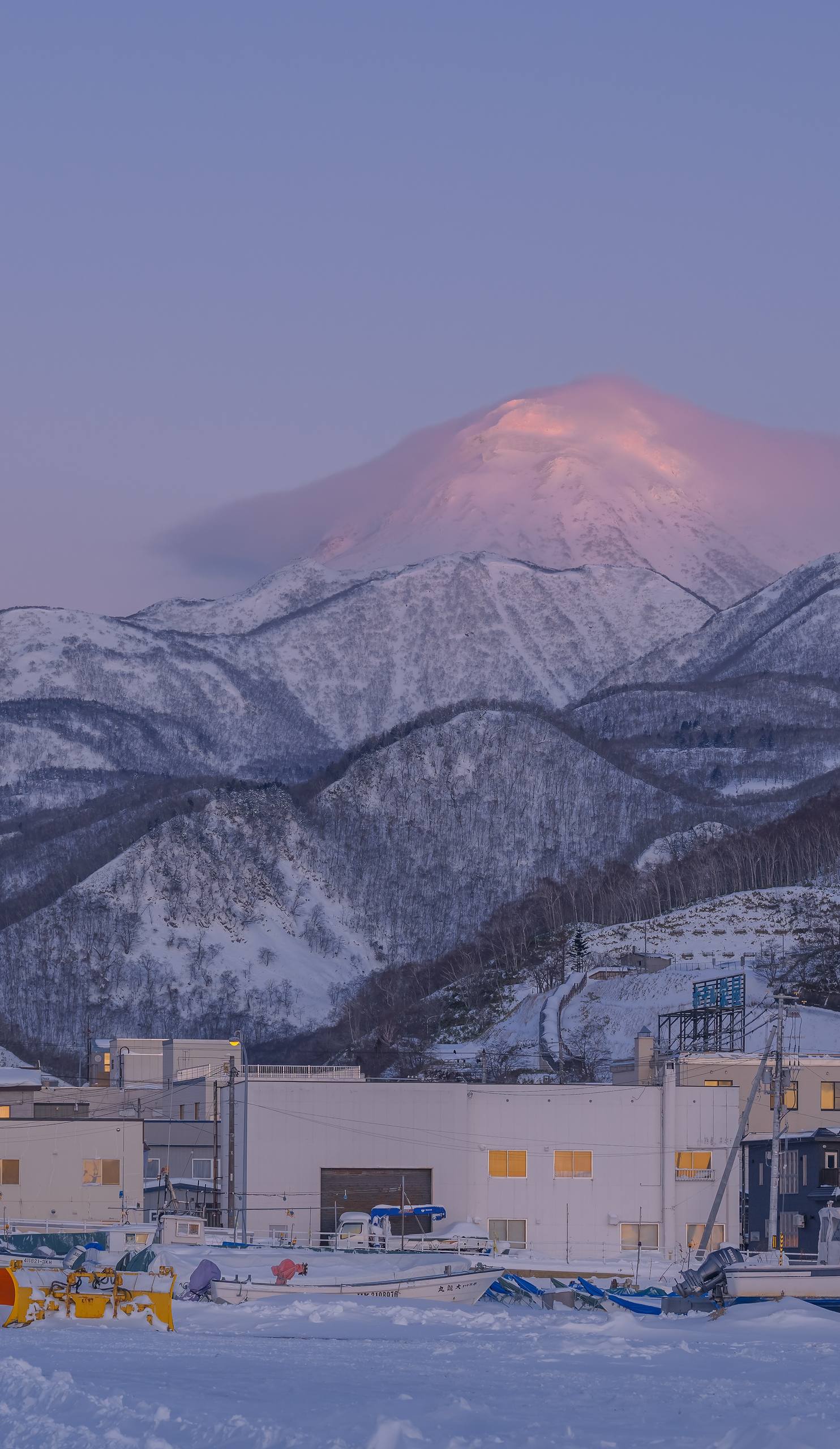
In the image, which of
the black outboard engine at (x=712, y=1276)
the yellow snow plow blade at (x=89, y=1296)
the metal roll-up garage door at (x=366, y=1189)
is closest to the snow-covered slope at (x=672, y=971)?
the metal roll-up garage door at (x=366, y=1189)

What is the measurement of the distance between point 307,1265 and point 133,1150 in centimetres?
2346

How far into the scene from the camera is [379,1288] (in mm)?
43844

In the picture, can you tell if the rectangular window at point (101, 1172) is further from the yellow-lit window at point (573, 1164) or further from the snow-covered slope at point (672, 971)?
the snow-covered slope at point (672, 971)

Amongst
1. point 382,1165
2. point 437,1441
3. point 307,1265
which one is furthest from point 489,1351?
point 382,1165

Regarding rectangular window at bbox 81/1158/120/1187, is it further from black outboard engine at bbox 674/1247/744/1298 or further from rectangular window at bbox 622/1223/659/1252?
black outboard engine at bbox 674/1247/744/1298

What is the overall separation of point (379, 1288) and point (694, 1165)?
27295 millimetres

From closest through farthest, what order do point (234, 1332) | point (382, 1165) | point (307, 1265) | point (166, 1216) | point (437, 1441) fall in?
point (437, 1441) < point (234, 1332) < point (307, 1265) < point (166, 1216) < point (382, 1165)

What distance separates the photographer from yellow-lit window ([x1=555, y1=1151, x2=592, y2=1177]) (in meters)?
68.4

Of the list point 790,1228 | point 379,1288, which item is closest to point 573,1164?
point 790,1228

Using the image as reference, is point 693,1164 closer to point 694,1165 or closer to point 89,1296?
point 694,1165

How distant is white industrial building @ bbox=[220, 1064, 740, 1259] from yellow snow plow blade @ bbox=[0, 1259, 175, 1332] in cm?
3118

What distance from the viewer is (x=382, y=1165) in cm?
6856

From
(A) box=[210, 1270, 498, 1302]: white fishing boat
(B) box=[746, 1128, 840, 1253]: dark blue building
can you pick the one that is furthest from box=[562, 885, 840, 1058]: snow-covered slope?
(A) box=[210, 1270, 498, 1302]: white fishing boat

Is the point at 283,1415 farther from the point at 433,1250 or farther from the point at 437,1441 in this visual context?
the point at 433,1250
